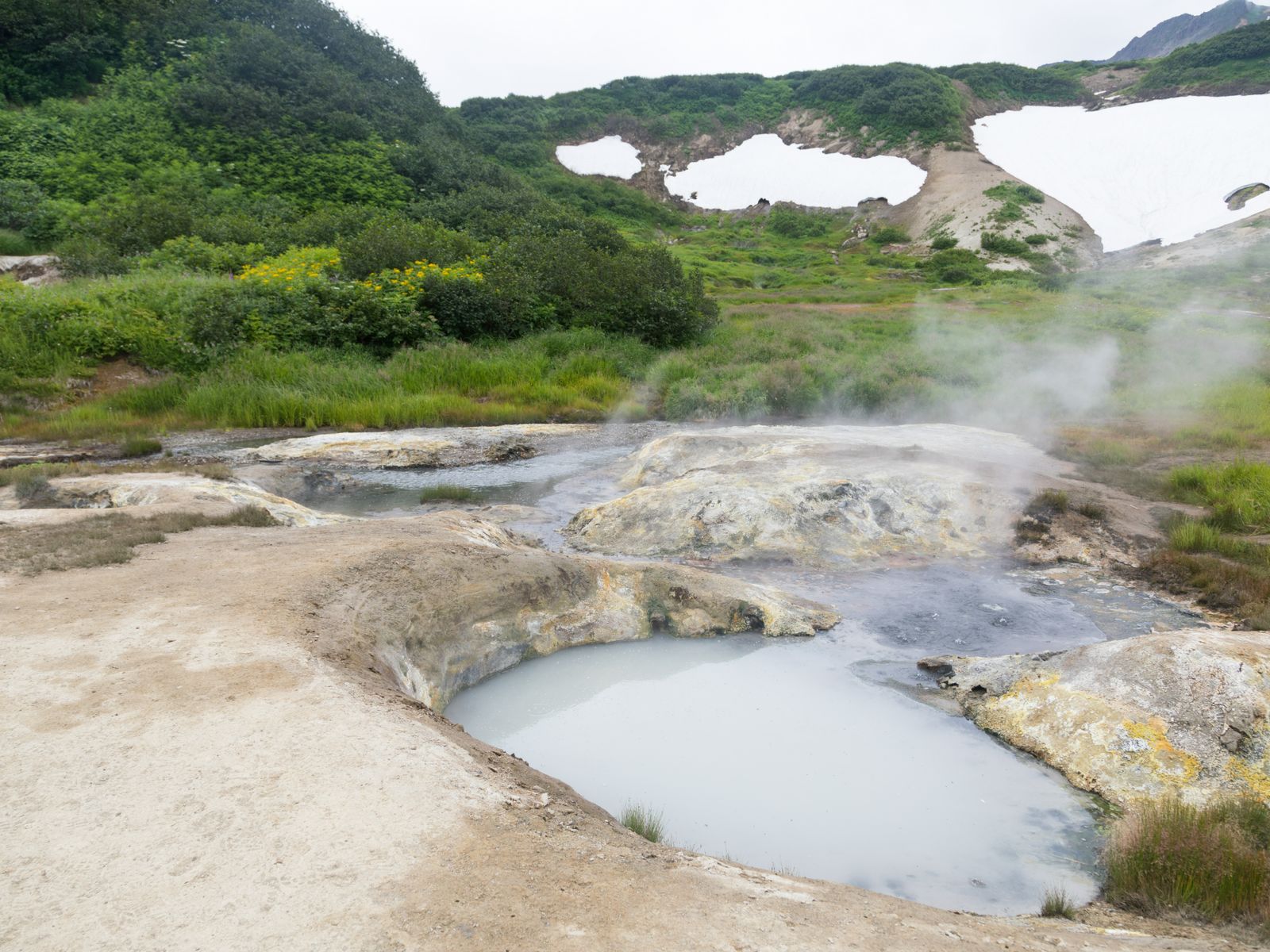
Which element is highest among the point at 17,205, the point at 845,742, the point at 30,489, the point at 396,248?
the point at 17,205

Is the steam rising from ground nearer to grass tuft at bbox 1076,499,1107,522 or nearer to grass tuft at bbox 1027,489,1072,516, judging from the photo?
grass tuft at bbox 1076,499,1107,522

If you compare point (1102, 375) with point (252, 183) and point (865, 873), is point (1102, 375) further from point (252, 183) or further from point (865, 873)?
point (252, 183)

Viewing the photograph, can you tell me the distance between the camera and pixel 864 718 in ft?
15.6

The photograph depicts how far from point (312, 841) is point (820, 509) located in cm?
655

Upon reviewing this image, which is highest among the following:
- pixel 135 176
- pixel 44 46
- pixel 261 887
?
pixel 44 46

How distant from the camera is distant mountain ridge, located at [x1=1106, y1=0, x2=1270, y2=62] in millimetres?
123875

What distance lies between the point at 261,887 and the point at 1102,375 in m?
18.9

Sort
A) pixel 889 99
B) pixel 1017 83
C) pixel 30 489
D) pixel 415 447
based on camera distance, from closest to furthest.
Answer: pixel 30 489 → pixel 415 447 → pixel 889 99 → pixel 1017 83

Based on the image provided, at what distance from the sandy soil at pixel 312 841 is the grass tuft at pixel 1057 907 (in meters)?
0.25

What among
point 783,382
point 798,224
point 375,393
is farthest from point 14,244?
point 798,224

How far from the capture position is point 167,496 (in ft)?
25.0

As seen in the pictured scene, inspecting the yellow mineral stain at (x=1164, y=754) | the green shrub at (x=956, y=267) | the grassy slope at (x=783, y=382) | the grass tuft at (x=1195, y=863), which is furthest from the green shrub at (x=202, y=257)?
the green shrub at (x=956, y=267)

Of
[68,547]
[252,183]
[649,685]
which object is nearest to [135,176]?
[252,183]

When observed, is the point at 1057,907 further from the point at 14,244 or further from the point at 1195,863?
the point at 14,244
